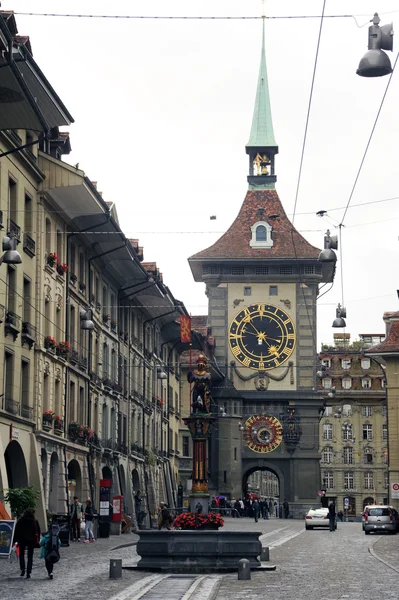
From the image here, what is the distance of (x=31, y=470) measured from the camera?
45.1 m

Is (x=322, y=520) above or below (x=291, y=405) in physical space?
below

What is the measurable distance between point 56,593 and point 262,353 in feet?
259

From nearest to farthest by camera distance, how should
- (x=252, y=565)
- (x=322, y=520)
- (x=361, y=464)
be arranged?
(x=252, y=565) < (x=322, y=520) < (x=361, y=464)

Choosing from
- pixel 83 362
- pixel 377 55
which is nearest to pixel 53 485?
pixel 83 362

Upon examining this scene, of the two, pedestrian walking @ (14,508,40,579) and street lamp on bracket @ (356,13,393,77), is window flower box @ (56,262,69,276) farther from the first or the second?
street lamp on bracket @ (356,13,393,77)

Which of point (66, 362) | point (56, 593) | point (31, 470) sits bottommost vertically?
point (56, 593)

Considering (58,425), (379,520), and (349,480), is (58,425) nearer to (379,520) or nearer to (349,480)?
(379,520)

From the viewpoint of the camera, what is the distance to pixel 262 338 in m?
102

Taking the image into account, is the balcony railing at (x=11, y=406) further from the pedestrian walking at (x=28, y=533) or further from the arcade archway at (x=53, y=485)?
the pedestrian walking at (x=28, y=533)

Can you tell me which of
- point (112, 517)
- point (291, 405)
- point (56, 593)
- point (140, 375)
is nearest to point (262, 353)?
point (291, 405)

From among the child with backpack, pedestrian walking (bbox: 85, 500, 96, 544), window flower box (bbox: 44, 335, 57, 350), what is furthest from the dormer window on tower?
the child with backpack

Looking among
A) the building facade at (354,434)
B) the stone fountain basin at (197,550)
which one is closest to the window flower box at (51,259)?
the stone fountain basin at (197,550)

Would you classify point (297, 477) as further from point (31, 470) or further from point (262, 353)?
point (31, 470)

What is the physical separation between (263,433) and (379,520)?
38.4m
